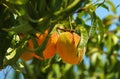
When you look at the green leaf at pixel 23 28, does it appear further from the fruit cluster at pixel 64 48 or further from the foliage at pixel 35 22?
the fruit cluster at pixel 64 48

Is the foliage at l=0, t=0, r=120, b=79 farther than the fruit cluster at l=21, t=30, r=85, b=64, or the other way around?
the fruit cluster at l=21, t=30, r=85, b=64

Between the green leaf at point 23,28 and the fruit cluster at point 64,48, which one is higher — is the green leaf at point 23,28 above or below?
above

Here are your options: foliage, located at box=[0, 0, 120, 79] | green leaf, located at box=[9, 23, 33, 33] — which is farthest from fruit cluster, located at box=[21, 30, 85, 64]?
green leaf, located at box=[9, 23, 33, 33]

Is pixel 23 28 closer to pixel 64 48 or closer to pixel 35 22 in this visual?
pixel 35 22

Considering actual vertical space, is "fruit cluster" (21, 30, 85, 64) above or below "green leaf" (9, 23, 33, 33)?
below

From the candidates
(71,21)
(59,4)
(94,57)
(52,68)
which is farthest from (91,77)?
(59,4)

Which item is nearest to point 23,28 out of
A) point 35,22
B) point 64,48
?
point 35,22

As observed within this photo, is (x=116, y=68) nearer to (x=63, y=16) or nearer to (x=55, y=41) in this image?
(x=55, y=41)

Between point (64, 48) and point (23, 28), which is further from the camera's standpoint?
point (64, 48)

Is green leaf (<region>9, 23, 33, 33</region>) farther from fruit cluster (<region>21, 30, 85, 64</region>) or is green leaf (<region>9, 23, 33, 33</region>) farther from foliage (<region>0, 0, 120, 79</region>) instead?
fruit cluster (<region>21, 30, 85, 64</region>)

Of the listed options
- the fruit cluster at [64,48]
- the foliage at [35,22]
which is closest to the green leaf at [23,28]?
the foliage at [35,22]

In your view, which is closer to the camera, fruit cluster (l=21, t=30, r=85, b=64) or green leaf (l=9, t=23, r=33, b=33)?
green leaf (l=9, t=23, r=33, b=33)
